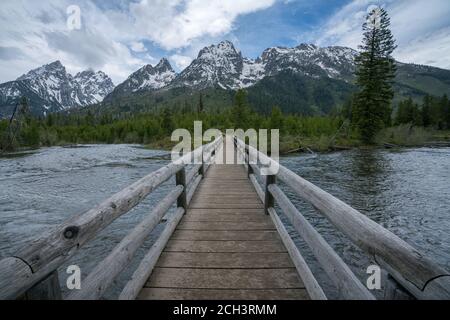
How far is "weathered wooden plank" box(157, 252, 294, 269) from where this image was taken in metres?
3.10

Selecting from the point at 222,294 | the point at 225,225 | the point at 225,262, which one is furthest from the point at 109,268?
the point at 225,225

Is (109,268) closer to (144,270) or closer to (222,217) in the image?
(144,270)

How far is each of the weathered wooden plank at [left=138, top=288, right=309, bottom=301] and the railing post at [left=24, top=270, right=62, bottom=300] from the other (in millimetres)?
1211

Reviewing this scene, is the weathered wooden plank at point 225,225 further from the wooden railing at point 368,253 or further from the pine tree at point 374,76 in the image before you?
the pine tree at point 374,76

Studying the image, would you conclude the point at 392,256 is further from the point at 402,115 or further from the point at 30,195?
the point at 402,115

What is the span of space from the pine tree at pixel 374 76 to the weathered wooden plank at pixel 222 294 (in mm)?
33768

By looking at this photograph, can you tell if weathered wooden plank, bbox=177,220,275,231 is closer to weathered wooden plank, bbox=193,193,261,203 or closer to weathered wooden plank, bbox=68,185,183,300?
weathered wooden plank, bbox=68,185,183,300

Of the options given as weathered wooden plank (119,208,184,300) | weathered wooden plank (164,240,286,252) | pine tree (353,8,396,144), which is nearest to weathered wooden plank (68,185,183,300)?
A: weathered wooden plank (119,208,184,300)

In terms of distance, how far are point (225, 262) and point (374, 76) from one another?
3655cm

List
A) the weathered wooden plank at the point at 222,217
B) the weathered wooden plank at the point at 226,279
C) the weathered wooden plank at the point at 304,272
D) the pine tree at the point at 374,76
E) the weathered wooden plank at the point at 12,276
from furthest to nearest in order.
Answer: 1. the pine tree at the point at 374,76
2. the weathered wooden plank at the point at 222,217
3. the weathered wooden plank at the point at 226,279
4. the weathered wooden plank at the point at 304,272
5. the weathered wooden plank at the point at 12,276

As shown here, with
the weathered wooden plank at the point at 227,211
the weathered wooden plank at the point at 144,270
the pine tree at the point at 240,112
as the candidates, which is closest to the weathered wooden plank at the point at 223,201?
the weathered wooden plank at the point at 227,211

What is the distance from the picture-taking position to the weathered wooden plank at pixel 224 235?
3926 mm

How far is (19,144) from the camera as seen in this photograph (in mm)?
51844

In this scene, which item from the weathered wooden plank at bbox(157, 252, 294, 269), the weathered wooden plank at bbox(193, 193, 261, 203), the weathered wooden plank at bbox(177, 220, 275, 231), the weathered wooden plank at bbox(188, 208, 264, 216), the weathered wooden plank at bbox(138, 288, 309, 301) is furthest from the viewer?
the weathered wooden plank at bbox(193, 193, 261, 203)
